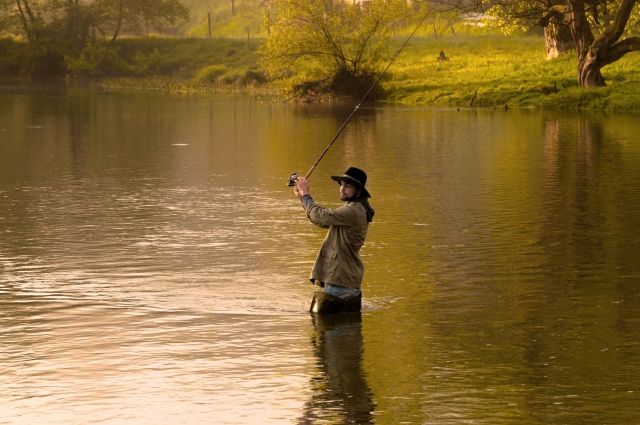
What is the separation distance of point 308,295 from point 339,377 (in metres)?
3.58

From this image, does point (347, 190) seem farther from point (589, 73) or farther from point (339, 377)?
point (589, 73)

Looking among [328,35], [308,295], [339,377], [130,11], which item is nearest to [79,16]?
[130,11]

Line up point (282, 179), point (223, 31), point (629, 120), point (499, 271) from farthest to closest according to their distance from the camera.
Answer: point (223, 31)
point (629, 120)
point (282, 179)
point (499, 271)

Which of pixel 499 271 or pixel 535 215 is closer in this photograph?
pixel 499 271

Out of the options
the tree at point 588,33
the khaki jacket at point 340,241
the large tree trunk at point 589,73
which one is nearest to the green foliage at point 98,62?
the tree at point 588,33

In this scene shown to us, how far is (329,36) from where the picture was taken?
198 ft

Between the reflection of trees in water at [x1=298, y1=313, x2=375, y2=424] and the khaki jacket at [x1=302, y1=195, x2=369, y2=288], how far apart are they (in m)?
0.44

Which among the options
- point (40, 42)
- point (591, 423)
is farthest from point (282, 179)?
point (40, 42)

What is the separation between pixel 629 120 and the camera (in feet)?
144

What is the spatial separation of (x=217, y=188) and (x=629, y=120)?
21881mm

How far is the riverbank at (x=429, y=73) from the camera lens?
54.5 metres

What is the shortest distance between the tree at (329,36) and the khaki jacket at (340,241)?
47.4 m

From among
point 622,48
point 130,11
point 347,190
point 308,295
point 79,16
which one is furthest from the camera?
point 130,11

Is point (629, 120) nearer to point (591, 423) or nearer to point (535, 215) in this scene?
point (535, 215)
